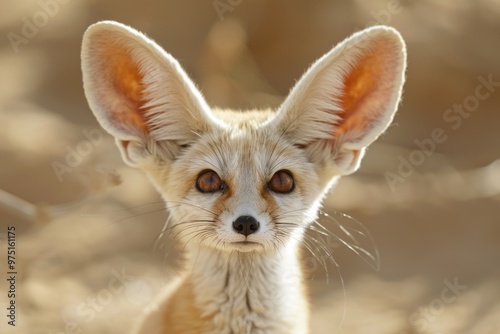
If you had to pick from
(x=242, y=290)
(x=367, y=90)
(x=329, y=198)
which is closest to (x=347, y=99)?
(x=367, y=90)

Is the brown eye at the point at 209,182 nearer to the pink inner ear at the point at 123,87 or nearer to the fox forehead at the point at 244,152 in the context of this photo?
the fox forehead at the point at 244,152

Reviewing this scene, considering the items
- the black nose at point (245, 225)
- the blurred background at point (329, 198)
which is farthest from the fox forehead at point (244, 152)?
the blurred background at point (329, 198)

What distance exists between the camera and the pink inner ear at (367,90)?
367 cm

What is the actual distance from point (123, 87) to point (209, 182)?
62 centimetres

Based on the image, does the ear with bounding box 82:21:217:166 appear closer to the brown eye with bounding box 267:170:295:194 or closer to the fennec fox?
the fennec fox

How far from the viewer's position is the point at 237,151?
365 cm

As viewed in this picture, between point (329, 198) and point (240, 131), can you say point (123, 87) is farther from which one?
point (329, 198)

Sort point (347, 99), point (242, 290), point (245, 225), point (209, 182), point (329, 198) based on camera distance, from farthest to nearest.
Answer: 1. point (329, 198)
2. point (347, 99)
3. point (242, 290)
4. point (209, 182)
5. point (245, 225)

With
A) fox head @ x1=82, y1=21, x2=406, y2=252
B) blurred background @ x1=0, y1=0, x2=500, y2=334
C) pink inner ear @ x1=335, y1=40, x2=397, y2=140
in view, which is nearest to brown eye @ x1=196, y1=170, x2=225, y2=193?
fox head @ x1=82, y1=21, x2=406, y2=252

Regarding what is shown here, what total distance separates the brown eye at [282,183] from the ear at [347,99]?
0.23 metres

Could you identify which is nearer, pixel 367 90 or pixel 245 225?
pixel 245 225

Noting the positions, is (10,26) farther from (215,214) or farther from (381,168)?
(215,214)

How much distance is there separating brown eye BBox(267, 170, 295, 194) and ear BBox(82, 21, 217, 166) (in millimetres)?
425

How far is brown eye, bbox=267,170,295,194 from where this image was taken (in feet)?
12.0
